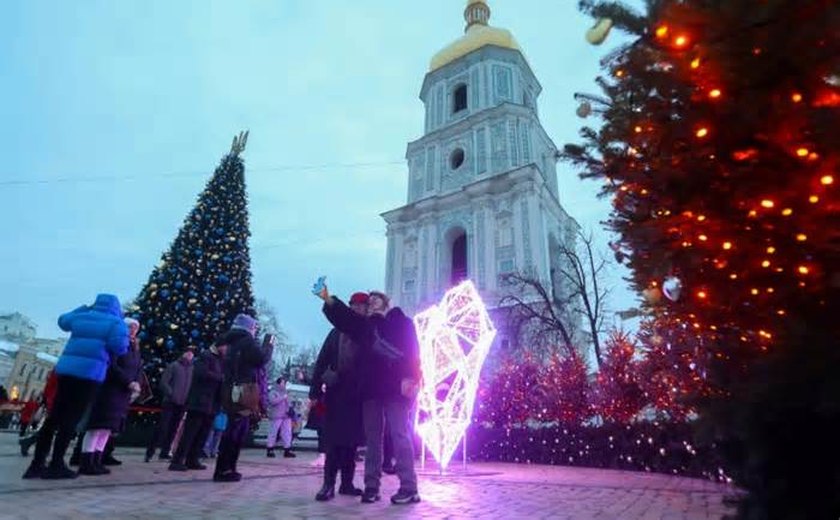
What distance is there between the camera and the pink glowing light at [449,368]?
8.23 m

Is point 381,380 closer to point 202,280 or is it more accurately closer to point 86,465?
point 86,465

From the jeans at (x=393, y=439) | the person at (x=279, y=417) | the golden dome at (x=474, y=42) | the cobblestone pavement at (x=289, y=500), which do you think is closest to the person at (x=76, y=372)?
the cobblestone pavement at (x=289, y=500)

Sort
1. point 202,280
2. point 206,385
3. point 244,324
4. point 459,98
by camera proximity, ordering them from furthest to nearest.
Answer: point 459,98 → point 202,280 → point 206,385 → point 244,324

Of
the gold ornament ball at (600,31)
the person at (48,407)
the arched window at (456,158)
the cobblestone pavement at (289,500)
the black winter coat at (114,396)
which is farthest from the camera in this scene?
the arched window at (456,158)

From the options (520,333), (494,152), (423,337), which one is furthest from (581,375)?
(494,152)

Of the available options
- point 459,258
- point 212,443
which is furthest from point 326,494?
point 459,258

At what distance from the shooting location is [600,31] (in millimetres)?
2359

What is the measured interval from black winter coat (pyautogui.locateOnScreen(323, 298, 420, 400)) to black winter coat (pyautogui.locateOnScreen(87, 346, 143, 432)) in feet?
9.57

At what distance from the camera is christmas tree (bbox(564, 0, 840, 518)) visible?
169 cm

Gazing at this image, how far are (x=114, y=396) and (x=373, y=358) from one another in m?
3.18

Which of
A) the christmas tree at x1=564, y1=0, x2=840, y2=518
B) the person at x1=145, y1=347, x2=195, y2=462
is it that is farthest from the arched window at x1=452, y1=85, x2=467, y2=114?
the christmas tree at x1=564, y1=0, x2=840, y2=518

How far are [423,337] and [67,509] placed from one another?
6102 millimetres

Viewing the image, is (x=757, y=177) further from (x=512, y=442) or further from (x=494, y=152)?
(x=494, y=152)

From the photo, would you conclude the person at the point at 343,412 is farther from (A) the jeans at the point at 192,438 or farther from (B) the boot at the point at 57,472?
(A) the jeans at the point at 192,438
